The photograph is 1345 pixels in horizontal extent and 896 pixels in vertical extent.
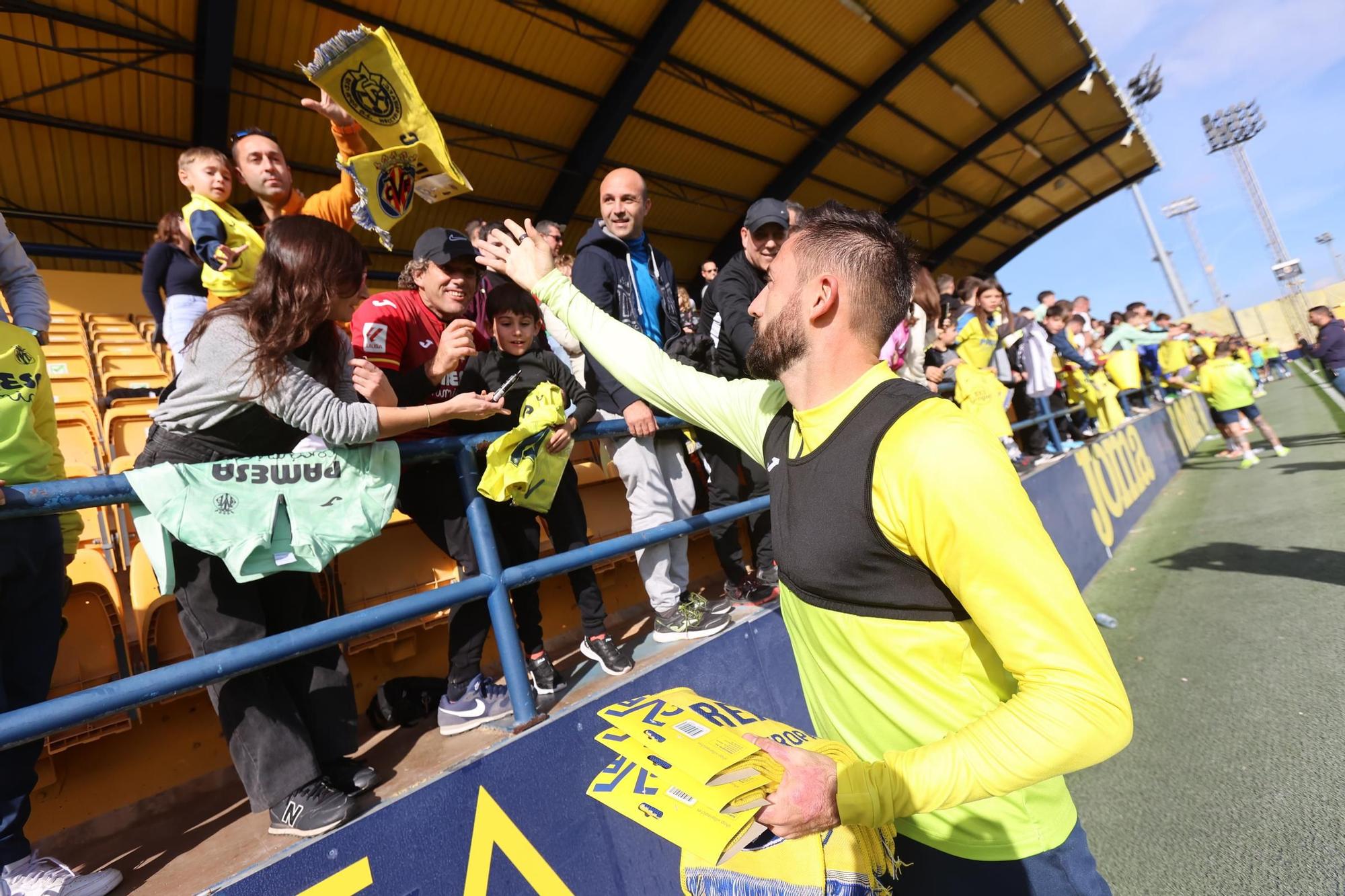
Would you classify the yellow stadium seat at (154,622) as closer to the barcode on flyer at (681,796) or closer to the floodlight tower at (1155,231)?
the barcode on flyer at (681,796)

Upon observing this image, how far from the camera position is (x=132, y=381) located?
6.11 m

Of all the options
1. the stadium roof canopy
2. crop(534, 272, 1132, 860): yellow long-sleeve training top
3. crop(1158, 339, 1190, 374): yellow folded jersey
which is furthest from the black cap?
crop(1158, 339, 1190, 374): yellow folded jersey

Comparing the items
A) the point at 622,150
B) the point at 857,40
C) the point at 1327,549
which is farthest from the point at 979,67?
the point at 1327,549

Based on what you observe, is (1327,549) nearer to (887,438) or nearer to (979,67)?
(887,438)

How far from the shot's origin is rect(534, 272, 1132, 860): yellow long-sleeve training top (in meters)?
0.91

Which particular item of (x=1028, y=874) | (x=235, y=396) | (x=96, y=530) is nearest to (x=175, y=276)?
(x=96, y=530)

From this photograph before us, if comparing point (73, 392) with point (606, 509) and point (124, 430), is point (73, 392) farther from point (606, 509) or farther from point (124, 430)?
point (606, 509)

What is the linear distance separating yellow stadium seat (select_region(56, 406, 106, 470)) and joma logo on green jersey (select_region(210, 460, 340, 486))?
12.6 ft

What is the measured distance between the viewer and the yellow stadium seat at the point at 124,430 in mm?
4328

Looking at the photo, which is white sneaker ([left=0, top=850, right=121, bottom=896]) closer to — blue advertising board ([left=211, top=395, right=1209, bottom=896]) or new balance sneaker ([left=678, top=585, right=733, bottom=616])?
blue advertising board ([left=211, top=395, right=1209, bottom=896])

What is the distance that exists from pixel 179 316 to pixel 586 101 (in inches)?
369

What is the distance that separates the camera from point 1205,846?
77.8 inches

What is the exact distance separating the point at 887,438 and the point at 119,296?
12.6 metres

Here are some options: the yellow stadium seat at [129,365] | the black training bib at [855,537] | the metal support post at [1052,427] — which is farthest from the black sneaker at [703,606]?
the yellow stadium seat at [129,365]
